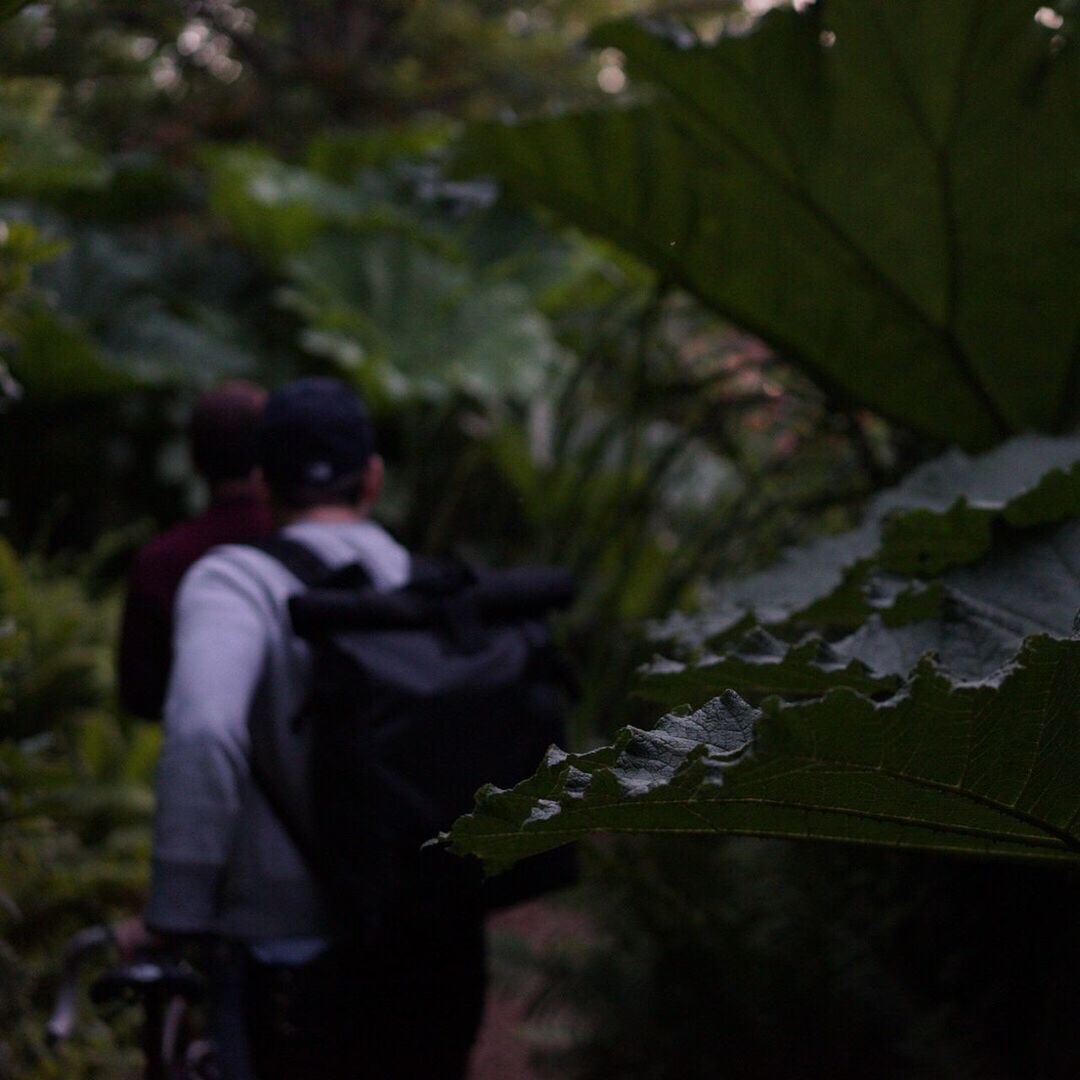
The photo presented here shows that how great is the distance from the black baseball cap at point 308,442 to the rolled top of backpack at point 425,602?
0.85 feet

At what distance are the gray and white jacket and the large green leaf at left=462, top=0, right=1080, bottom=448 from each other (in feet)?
4.49

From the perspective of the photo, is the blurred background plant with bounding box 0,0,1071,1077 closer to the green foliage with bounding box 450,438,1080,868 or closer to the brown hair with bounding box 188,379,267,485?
the brown hair with bounding box 188,379,267,485

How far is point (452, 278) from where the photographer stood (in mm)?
7680

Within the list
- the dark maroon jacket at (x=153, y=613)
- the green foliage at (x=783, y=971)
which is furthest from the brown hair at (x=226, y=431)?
the green foliage at (x=783, y=971)

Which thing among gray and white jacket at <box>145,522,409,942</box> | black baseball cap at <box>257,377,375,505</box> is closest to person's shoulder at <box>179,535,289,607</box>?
gray and white jacket at <box>145,522,409,942</box>

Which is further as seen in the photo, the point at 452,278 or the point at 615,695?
the point at 452,278

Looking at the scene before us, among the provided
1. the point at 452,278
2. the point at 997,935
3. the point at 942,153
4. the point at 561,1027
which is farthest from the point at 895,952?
the point at 452,278

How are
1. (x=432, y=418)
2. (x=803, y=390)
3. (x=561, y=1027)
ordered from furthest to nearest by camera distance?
(x=432, y=418) < (x=803, y=390) < (x=561, y=1027)

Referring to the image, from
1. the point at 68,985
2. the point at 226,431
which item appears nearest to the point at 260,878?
the point at 68,985

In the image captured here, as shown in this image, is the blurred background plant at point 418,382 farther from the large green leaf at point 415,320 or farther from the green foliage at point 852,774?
the green foliage at point 852,774

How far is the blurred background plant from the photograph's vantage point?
318 cm

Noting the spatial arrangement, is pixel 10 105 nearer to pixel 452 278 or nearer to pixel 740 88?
pixel 452 278

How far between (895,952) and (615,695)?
71.7 inches

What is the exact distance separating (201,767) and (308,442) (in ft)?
1.91
